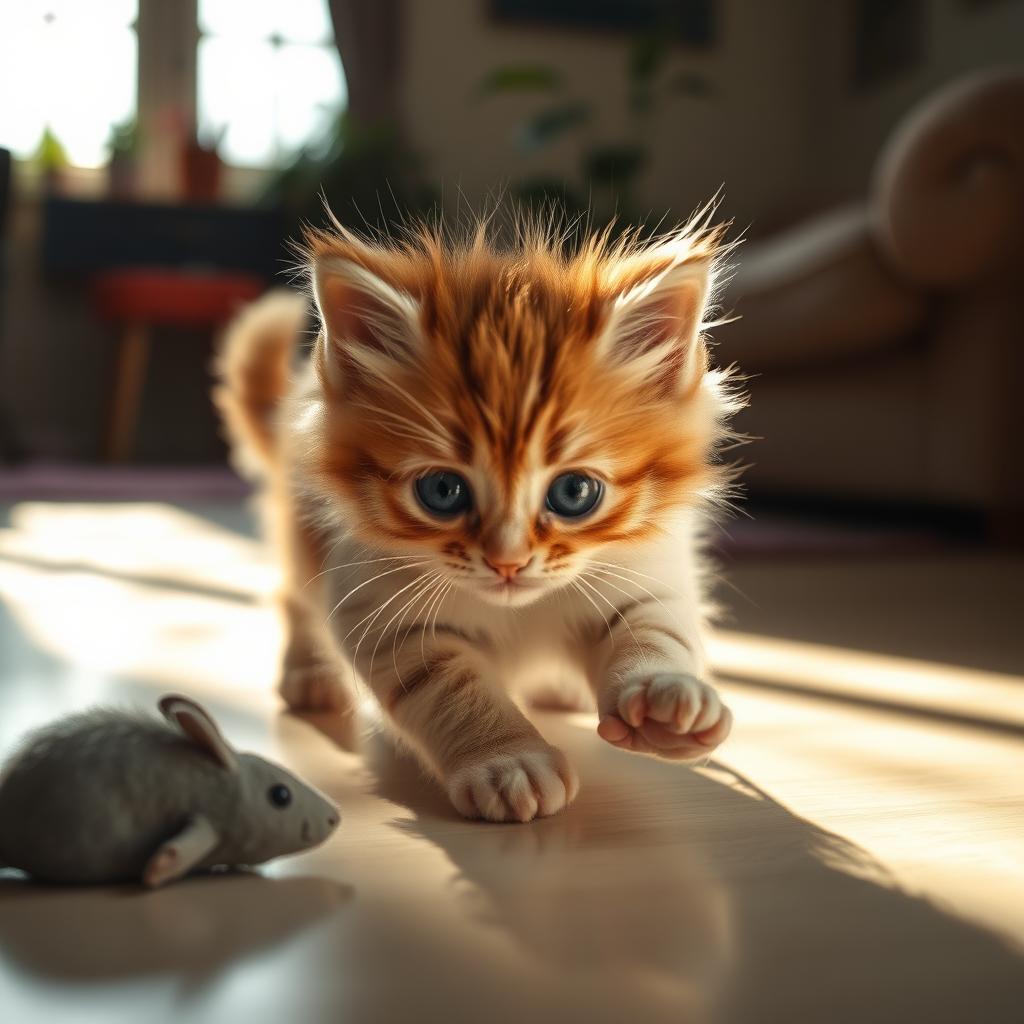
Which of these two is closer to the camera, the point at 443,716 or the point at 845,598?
the point at 443,716

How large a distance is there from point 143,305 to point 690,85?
2.53m

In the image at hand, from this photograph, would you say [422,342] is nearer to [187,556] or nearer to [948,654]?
[948,654]

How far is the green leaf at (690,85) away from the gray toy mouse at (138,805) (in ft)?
16.6

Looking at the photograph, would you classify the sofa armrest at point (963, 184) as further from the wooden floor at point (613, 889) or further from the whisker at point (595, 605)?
the whisker at point (595, 605)

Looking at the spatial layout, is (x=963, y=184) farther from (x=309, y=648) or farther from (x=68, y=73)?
(x=68, y=73)

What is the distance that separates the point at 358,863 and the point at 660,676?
0.98 feet

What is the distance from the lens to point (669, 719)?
1042 mm

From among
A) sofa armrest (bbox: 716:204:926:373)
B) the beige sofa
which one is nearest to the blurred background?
sofa armrest (bbox: 716:204:926:373)

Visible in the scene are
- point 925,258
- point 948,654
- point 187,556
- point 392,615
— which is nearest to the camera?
point 392,615

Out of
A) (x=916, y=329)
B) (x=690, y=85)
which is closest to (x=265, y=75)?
(x=690, y=85)

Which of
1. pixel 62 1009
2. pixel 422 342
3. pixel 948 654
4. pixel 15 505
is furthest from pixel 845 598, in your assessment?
pixel 15 505

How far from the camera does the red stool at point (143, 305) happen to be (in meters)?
5.15

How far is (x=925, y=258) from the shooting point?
3117 millimetres

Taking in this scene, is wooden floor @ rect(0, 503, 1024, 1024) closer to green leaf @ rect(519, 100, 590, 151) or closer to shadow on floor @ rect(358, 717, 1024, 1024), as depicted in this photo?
shadow on floor @ rect(358, 717, 1024, 1024)
